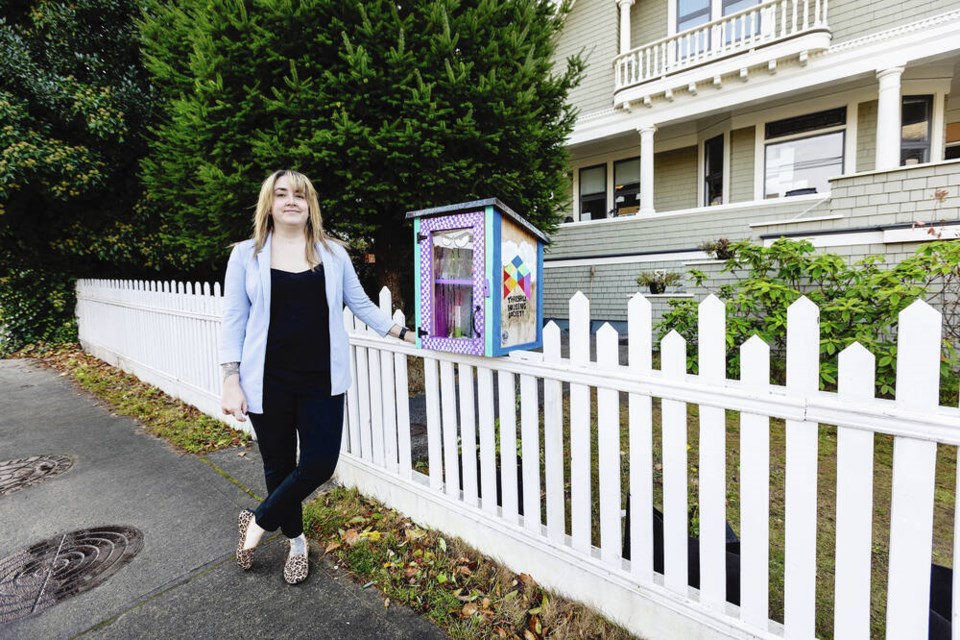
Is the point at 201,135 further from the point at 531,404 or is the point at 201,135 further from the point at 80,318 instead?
the point at 80,318

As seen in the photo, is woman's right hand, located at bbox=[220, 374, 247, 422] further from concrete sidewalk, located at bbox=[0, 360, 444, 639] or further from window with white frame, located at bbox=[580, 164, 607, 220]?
window with white frame, located at bbox=[580, 164, 607, 220]

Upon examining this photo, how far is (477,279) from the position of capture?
214 cm

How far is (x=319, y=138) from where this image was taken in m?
3.77

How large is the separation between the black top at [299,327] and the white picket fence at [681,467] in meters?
0.59

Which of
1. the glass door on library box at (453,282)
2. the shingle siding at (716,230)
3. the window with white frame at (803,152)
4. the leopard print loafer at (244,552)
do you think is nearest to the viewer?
the glass door on library box at (453,282)

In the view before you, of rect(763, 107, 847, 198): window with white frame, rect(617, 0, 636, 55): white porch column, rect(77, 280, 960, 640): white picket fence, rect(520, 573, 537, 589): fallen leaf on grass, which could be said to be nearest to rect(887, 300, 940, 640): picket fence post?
rect(77, 280, 960, 640): white picket fence

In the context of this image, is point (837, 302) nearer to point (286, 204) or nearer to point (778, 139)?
point (286, 204)

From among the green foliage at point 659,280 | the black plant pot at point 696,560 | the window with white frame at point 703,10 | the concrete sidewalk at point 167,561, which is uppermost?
the window with white frame at point 703,10

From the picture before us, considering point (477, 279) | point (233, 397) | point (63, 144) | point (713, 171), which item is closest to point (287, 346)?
point (233, 397)

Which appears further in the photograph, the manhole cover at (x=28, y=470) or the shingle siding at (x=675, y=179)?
the shingle siding at (x=675, y=179)

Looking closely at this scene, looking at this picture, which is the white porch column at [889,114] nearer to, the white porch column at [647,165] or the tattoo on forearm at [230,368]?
the white porch column at [647,165]

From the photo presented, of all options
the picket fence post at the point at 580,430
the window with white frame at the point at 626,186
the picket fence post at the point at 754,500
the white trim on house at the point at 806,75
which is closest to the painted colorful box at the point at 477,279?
the picket fence post at the point at 580,430

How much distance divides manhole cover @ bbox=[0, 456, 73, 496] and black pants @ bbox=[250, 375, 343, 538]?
275cm

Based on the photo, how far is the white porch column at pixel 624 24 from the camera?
35.2ft
